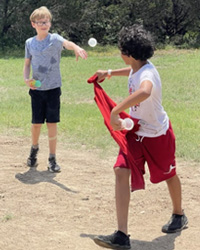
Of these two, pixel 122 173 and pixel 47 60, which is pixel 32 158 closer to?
pixel 47 60

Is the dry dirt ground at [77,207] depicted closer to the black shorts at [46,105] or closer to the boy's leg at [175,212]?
the boy's leg at [175,212]

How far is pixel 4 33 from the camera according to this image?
2511 cm

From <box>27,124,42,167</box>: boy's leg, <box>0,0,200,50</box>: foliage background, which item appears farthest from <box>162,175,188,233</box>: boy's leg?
<box>0,0,200,50</box>: foliage background

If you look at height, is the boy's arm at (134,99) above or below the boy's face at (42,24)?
below

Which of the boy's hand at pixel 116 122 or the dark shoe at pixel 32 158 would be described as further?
the dark shoe at pixel 32 158

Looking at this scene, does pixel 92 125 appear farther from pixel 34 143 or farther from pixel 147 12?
pixel 147 12

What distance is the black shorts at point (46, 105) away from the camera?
18.9 feet

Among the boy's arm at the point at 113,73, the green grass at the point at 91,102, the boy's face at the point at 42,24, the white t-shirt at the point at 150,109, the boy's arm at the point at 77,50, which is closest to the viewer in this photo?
the white t-shirt at the point at 150,109

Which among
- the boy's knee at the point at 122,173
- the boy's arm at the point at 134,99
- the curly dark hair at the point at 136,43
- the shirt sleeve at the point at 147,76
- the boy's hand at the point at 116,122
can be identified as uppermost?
the curly dark hair at the point at 136,43

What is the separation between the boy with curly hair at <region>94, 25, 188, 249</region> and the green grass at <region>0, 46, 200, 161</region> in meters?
2.54

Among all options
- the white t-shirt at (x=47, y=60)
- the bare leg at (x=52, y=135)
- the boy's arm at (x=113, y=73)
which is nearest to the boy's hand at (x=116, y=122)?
the boy's arm at (x=113, y=73)

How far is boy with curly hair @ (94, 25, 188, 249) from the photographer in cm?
381

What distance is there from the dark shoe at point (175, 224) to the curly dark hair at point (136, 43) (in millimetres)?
1380

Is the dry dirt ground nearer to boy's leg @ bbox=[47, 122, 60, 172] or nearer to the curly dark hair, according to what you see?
boy's leg @ bbox=[47, 122, 60, 172]
